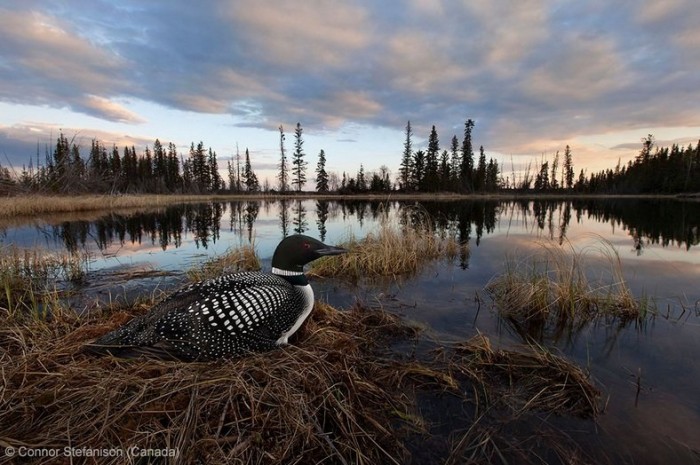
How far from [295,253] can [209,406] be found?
1.42 metres

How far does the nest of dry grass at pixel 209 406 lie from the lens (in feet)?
5.05

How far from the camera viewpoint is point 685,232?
1101 cm

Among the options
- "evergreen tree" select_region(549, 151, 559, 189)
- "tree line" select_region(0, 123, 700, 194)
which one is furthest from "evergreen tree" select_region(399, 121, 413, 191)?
"evergreen tree" select_region(549, 151, 559, 189)

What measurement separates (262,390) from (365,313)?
2.01 meters

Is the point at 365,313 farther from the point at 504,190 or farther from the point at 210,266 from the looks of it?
the point at 504,190

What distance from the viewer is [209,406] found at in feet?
5.78

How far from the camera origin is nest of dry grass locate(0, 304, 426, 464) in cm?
154

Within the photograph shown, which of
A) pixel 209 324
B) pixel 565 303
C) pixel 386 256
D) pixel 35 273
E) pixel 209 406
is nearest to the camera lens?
pixel 209 406

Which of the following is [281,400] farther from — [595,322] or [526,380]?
[595,322]

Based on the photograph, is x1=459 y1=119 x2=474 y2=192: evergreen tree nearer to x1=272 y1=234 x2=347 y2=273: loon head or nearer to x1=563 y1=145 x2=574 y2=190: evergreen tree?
x1=563 y1=145 x2=574 y2=190: evergreen tree

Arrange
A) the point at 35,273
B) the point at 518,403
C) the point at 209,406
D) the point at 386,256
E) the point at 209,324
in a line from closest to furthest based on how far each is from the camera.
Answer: the point at 209,406
the point at 209,324
the point at 518,403
the point at 35,273
the point at 386,256

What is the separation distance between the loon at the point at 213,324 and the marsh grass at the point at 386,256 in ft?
11.3

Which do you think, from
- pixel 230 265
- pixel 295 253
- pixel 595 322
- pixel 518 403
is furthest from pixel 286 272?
pixel 595 322

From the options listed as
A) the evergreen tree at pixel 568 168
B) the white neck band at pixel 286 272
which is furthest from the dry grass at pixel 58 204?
the evergreen tree at pixel 568 168
